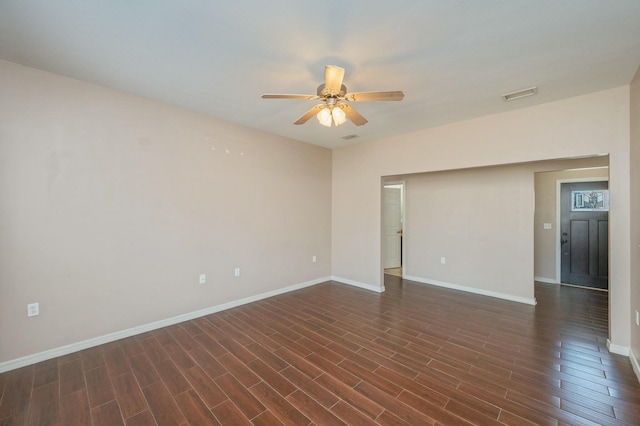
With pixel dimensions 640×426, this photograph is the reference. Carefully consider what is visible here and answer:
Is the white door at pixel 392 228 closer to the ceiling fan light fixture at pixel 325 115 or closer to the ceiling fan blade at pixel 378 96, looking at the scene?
the ceiling fan light fixture at pixel 325 115

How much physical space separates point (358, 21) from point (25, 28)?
7.91 feet

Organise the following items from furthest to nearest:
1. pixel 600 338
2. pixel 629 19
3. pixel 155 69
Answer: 1. pixel 600 338
2. pixel 155 69
3. pixel 629 19

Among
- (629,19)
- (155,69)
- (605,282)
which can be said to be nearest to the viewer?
(629,19)

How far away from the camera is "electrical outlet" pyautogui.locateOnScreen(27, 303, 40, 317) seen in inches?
96.2

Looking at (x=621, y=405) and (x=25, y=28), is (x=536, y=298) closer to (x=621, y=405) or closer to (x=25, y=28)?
(x=621, y=405)

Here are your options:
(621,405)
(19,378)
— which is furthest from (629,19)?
(19,378)

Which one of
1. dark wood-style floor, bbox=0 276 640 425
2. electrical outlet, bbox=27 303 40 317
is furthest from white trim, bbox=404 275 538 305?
electrical outlet, bbox=27 303 40 317

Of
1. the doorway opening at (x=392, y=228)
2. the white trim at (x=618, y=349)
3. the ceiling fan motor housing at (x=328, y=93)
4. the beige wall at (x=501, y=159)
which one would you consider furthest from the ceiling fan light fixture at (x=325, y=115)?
the doorway opening at (x=392, y=228)

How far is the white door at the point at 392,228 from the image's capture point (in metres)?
6.36

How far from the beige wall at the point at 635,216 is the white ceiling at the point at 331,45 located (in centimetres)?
29

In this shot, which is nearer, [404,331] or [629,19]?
[629,19]

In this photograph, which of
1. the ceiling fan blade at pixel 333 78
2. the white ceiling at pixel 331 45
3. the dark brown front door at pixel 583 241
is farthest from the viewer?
the dark brown front door at pixel 583 241

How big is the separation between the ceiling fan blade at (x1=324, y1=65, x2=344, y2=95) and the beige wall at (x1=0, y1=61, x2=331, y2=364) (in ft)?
7.21

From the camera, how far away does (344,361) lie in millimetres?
2523
